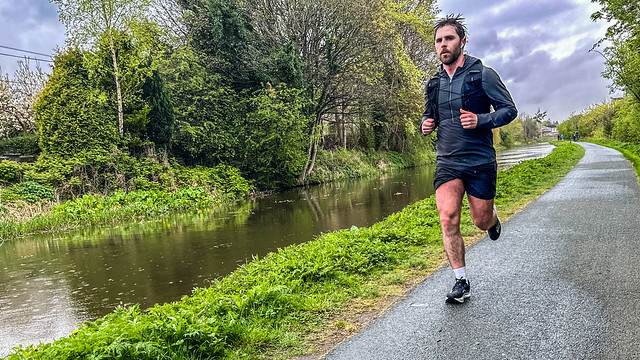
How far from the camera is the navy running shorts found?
3551mm

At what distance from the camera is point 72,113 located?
57.9 feet

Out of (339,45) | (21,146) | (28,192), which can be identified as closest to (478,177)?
(28,192)

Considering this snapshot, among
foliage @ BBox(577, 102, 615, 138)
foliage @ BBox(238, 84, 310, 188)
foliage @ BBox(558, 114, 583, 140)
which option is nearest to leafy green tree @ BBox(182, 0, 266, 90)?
foliage @ BBox(238, 84, 310, 188)

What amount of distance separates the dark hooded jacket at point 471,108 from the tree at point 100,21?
18464 millimetres

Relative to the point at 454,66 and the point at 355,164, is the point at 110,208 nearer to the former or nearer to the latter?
the point at 454,66

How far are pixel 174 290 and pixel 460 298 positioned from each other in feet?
16.3

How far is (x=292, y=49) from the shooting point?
2273 centimetres

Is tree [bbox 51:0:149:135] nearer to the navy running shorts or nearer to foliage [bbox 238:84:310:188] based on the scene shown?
foliage [bbox 238:84:310:188]

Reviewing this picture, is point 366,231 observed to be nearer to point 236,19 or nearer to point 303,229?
point 303,229

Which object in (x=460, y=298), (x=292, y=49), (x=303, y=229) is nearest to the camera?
(x=460, y=298)

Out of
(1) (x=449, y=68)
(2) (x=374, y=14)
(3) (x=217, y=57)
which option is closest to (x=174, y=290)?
(1) (x=449, y=68)

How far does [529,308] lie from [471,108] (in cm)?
165

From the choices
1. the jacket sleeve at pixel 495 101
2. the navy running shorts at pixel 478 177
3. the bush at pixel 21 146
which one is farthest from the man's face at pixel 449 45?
the bush at pixel 21 146

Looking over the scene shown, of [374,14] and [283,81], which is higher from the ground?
[374,14]
